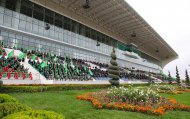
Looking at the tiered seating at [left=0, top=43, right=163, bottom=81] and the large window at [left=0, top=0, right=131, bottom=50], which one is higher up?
the large window at [left=0, top=0, right=131, bottom=50]

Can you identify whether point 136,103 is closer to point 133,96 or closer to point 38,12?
point 133,96


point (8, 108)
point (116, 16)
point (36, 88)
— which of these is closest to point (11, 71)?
point (36, 88)

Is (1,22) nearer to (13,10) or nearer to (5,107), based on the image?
(13,10)

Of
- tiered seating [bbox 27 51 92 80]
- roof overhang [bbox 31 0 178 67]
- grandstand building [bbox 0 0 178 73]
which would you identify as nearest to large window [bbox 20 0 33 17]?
grandstand building [bbox 0 0 178 73]

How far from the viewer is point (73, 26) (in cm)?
4388

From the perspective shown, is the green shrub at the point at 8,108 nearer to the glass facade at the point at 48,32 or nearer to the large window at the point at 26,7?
the glass facade at the point at 48,32

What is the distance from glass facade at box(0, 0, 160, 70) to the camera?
30906 millimetres

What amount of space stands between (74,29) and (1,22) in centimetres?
1765

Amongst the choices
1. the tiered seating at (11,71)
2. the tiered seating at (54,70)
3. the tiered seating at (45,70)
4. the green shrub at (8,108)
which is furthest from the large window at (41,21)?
the green shrub at (8,108)

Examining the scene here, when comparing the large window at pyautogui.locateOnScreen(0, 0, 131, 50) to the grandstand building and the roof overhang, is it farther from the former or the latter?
the roof overhang

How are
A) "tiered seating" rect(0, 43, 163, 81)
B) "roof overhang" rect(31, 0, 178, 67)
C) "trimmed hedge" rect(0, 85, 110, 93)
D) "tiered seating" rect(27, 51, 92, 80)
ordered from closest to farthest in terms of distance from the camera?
1. "trimmed hedge" rect(0, 85, 110, 93)
2. "tiered seating" rect(0, 43, 163, 81)
3. "tiered seating" rect(27, 51, 92, 80)
4. "roof overhang" rect(31, 0, 178, 67)

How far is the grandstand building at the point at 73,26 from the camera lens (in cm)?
3156

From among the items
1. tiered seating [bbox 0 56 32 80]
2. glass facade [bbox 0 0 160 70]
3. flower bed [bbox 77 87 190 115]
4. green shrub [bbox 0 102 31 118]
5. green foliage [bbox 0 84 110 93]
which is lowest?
flower bed [bbox 77 87 190 115]

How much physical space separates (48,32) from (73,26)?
323 inches
